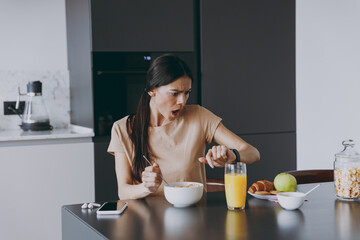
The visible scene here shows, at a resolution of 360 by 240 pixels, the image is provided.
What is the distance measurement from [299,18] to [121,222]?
332 cm

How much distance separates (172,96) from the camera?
A: 2.19 m

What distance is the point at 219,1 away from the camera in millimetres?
3484

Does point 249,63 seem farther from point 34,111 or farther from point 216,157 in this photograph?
point 216,157

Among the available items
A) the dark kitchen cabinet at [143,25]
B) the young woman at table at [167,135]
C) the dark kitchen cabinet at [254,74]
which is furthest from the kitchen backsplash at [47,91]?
the young woman at table at [167,135]

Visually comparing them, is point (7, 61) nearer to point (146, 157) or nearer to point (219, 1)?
point (219, 1)

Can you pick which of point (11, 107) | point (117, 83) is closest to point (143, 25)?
point (117, 83)

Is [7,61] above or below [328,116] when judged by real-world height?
above

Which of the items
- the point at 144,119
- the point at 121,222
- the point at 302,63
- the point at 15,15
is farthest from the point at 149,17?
the point at 121,222

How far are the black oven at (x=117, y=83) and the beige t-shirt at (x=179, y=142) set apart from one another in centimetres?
98

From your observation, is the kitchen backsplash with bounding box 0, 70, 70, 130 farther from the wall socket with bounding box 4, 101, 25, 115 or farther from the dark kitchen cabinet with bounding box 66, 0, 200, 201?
the dark kitchen cabinet with bounding box 66, 0, 200, 201

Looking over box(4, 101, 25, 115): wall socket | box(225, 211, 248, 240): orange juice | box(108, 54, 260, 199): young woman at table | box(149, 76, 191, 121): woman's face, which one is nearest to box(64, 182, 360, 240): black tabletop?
box(225, 211, 248, 240): orange juice

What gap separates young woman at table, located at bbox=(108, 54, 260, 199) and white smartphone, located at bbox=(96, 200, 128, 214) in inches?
9.6

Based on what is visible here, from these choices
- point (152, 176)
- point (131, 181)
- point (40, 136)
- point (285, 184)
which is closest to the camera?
point (152, 176)

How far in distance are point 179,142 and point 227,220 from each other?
30.7 inches
